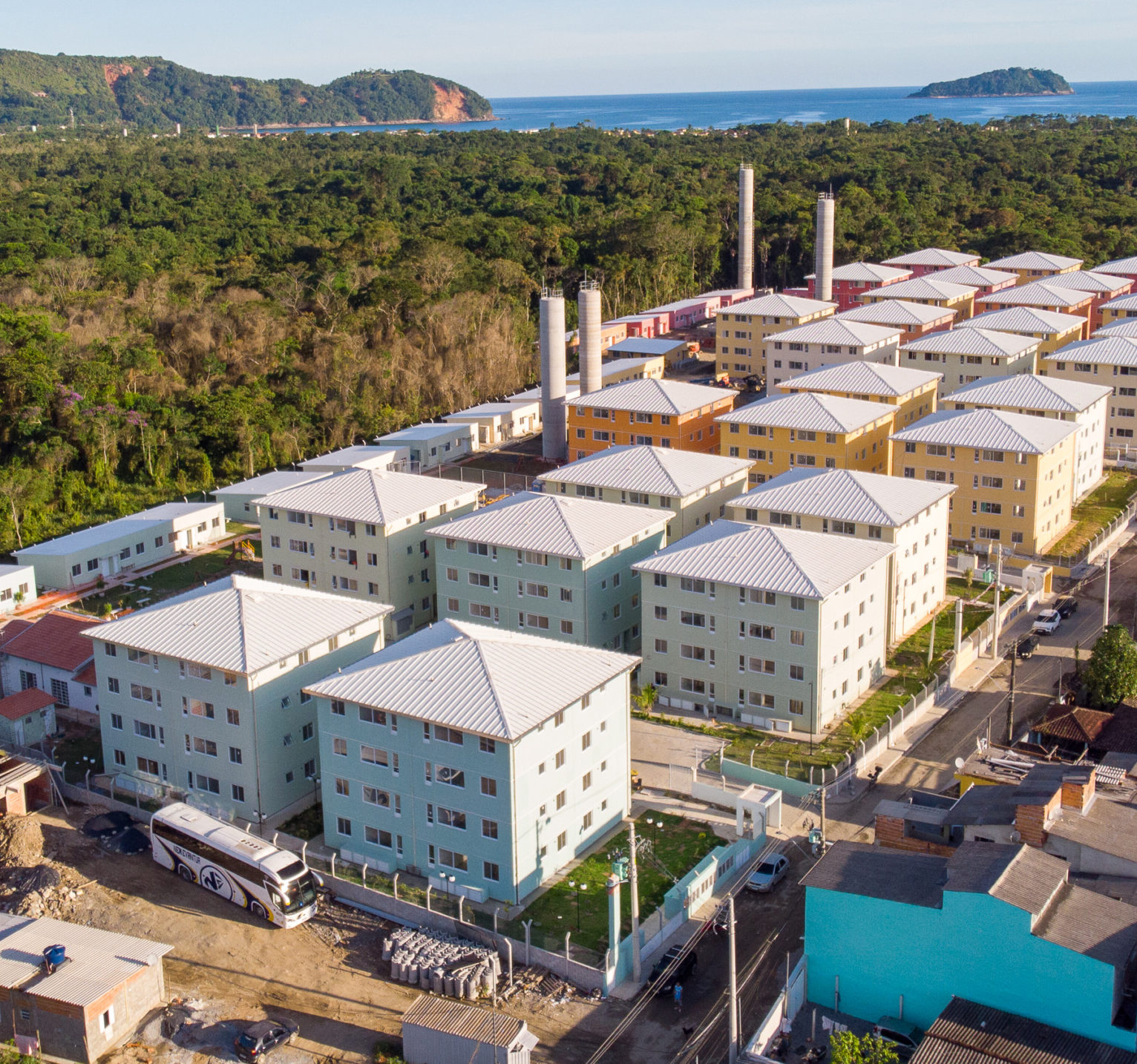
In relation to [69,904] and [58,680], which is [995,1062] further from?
[58,680]

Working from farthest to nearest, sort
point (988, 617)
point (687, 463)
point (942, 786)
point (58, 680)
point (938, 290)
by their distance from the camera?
point (938, 290) → point (687, 463) → point (988, 617) → point (58, 680) → point (942, 786)

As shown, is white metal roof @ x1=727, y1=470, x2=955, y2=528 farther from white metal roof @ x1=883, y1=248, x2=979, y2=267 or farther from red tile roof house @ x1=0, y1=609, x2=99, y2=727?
white metal roof @ x1=883, y1=248, x2=979, y2=267

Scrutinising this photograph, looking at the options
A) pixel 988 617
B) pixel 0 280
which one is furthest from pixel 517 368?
pixel 988 617

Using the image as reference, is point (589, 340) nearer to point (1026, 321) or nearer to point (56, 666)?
point (1026, 321)

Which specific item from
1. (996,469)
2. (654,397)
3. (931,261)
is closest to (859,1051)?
(996,469)

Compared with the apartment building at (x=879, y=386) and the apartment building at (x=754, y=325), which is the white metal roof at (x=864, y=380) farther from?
the apartment building at (x=754, y=325)

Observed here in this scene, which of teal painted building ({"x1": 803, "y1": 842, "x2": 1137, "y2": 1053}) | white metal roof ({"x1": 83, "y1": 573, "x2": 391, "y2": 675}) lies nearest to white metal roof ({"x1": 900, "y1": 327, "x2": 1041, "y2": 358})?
white metal roof ({"x1": 83, "y1": 573, "x2": 391, "y2": 675})
